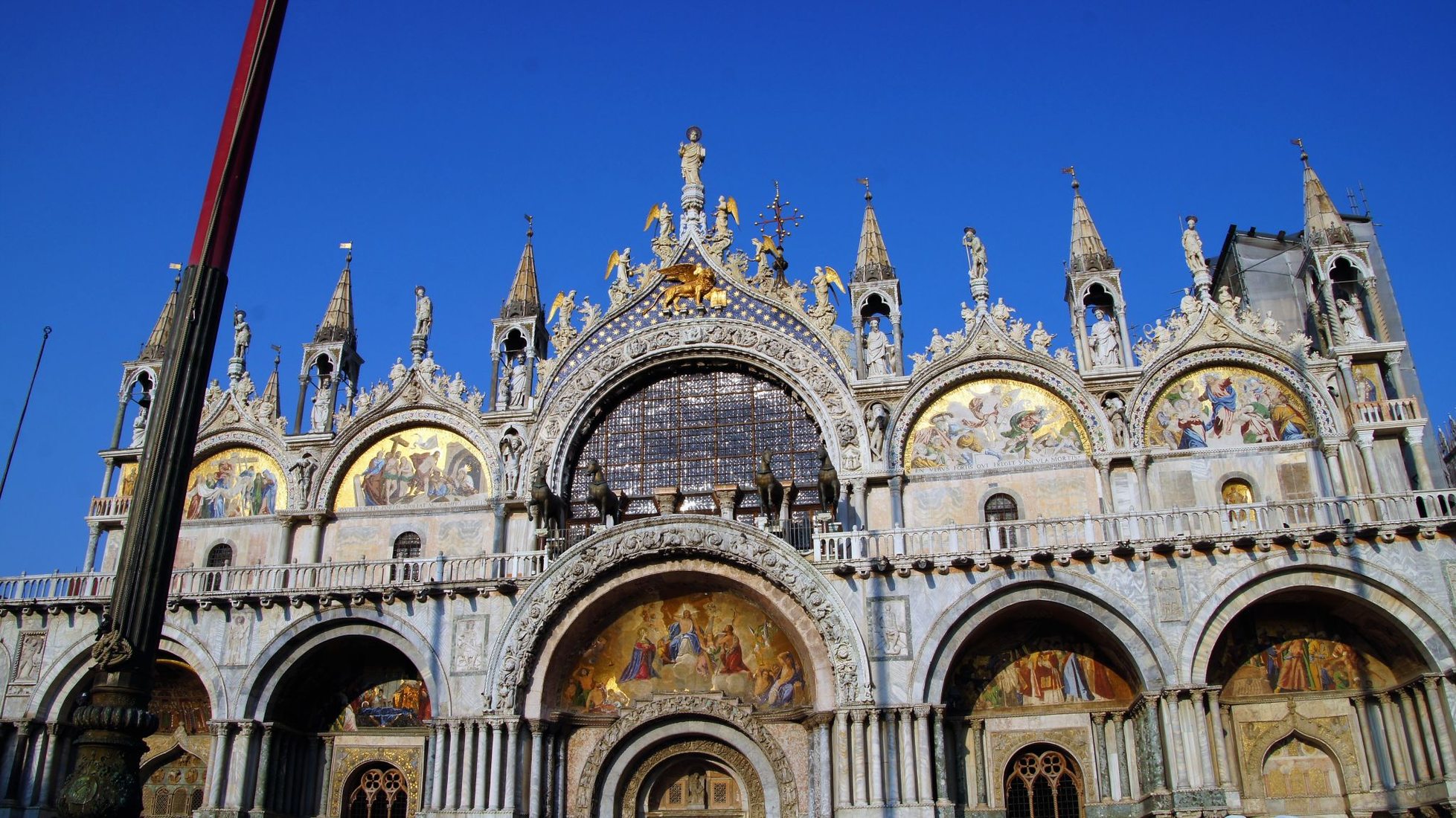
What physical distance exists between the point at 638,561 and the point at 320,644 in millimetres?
6668

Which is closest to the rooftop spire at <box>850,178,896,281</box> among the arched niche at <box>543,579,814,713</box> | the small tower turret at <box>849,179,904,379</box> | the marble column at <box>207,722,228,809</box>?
the small tower turret at <box>849,179,904,379</box>

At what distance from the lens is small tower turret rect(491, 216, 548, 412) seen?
2675 centimetres

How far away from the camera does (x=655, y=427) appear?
26.5 m

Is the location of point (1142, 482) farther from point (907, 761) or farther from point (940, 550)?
point (907, 761)

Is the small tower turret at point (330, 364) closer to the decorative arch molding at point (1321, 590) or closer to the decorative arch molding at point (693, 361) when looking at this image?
the decorative arch molding at point (693, 361)

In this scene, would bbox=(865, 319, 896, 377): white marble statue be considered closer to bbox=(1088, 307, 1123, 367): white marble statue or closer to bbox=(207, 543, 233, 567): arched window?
bbox=(1088, 307, 1123, 367): white marble statue

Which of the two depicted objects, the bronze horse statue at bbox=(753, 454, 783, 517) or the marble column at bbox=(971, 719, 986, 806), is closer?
the marble column at bbox=(971, 719, 986, 806)

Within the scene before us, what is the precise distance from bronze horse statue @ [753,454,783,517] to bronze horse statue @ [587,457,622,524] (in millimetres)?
3012

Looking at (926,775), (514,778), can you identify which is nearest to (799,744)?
(926,775)

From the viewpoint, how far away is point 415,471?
86.8 ft

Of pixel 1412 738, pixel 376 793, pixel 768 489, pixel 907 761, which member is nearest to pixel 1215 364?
pixel 1412 738

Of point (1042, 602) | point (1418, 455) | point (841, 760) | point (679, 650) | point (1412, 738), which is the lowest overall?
point (841, 760)

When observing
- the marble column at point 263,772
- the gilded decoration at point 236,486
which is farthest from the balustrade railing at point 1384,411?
the gilded decoration at point 236,486

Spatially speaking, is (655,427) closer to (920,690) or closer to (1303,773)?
(920,690)
